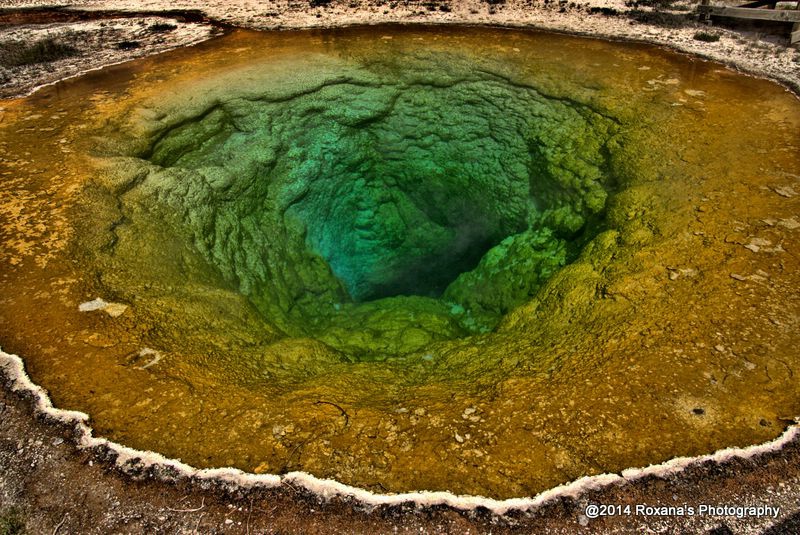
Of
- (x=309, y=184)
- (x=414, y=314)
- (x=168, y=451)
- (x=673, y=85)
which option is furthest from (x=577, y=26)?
(x=168, y=451)

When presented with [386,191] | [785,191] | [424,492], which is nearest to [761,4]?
[785,191]

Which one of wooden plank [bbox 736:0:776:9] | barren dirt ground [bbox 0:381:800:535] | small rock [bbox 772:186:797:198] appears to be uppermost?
wooden plank [bbox 736:0:776:9]

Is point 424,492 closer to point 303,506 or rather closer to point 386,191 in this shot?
point 303,506

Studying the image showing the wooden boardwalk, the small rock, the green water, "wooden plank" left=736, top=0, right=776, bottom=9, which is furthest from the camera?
"wooden plank" left=736, top=0, right=776, bottom=9

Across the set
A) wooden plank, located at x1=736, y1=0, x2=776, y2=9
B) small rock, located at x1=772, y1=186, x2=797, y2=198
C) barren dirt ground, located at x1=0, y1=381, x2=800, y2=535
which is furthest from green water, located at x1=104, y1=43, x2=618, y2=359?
wooden plank, located at x1=736, y1=0, x2=776, y2=9

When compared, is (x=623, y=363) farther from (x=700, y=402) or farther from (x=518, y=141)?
(x=518, y=141)

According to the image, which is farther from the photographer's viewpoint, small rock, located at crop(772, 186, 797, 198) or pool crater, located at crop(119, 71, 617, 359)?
pool crater, located at crop(119, 71, 617, 359)

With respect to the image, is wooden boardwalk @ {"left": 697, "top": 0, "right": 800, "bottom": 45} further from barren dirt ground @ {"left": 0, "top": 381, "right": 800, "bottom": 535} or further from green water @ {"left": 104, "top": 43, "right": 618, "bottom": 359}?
barren dirt ground @ {"left": 0, "top": 381, "right": 800, "bottom": 535}
